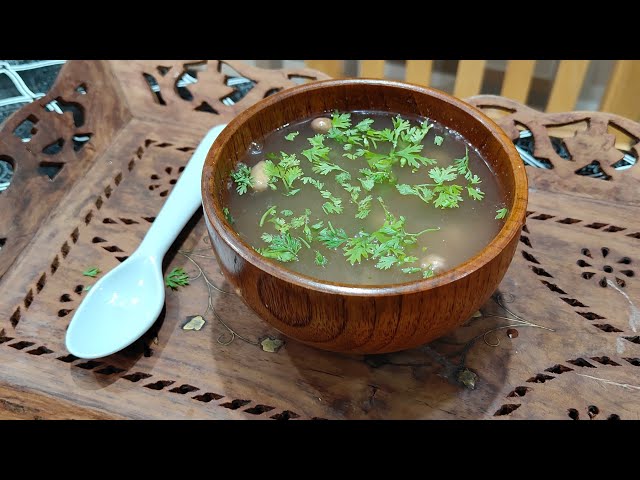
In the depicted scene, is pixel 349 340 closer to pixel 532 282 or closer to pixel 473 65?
pixel 532 282

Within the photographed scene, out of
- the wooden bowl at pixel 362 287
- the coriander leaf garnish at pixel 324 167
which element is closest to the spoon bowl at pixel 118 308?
the wooden bowl at pixel 362 287

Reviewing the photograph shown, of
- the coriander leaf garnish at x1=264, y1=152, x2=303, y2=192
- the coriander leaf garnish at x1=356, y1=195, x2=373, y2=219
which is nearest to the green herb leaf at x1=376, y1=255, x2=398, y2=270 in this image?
the coriander leaf garnish at x1=356, y1=195, x2=373, y2=219

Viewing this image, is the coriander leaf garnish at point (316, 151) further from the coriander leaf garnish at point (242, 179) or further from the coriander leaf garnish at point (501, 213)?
the coriander leaf garnish at point (501, 213)

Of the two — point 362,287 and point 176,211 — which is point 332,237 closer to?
point 362,287

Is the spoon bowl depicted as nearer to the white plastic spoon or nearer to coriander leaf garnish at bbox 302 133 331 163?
the white plastic spoon

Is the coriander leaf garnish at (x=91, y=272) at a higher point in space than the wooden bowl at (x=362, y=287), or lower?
lower

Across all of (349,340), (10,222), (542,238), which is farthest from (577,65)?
(10,222)

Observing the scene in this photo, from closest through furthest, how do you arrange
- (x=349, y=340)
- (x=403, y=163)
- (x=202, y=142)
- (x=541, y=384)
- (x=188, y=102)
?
(x=349, y=340)
(x=541, y=384)
(x=403, y=163)
(x=202, y=142)
(x=188, y=102)
